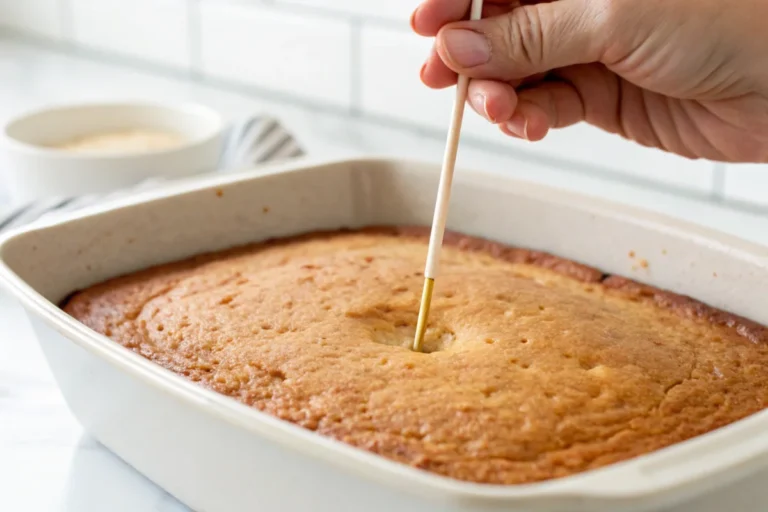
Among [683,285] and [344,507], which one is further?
[683,285]

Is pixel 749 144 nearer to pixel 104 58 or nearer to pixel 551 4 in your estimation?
pixel 551 4

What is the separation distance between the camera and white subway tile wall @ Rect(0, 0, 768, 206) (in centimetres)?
174

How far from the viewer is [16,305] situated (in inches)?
54.8

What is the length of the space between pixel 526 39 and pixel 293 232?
0.44 metres

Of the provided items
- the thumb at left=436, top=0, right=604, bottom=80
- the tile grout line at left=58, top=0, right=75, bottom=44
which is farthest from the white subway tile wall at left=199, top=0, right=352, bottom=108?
the thumb at left=436, top=0, right=604, bottom=80

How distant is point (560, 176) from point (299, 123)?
2.06 feet

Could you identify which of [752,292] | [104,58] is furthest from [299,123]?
[752,292]

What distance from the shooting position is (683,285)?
3.75 feet

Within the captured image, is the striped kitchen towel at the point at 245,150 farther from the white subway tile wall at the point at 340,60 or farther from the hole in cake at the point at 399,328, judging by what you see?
the hole in cake at the point at 399,328

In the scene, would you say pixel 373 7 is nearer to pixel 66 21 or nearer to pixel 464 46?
pixel 464 46

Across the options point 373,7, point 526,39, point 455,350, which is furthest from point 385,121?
point 455,350

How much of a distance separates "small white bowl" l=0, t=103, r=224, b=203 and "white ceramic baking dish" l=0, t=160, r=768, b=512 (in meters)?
0.33

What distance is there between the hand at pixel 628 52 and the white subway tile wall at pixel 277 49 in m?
0.98

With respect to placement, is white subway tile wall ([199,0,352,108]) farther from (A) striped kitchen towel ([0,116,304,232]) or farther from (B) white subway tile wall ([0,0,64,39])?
(B) white subway tile wall ([0,0,64,39])
